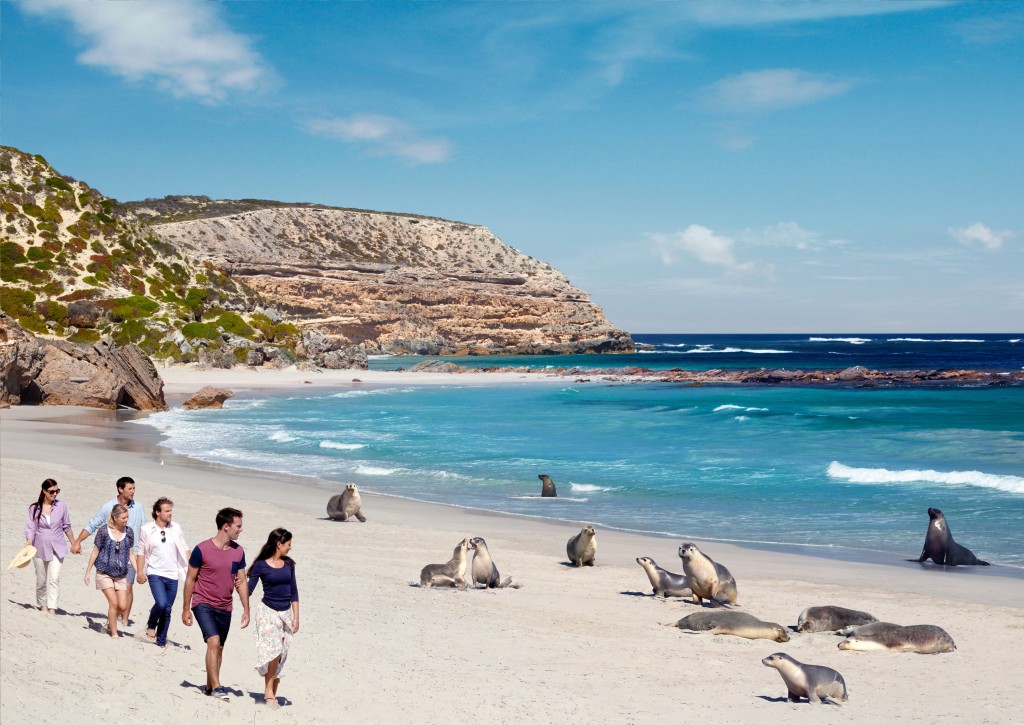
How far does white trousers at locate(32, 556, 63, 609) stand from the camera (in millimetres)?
7309

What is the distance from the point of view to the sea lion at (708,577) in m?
9.59

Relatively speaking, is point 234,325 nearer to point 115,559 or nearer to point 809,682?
point 115,559

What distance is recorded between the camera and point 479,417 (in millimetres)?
35250

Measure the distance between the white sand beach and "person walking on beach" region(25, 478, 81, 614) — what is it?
7.2 inches

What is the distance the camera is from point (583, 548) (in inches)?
445

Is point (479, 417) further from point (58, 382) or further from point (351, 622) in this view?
point (351, 622)

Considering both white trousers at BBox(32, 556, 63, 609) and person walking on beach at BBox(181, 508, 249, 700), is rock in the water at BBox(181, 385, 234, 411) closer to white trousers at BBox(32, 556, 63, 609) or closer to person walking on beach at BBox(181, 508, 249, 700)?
white trousers at BBox(32, 556, 63, 609)

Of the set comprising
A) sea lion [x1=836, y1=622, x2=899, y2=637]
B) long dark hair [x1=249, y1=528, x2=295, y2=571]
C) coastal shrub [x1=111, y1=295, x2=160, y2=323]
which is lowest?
sea lion [x1=836, y1=622, x2=899, y2=637]

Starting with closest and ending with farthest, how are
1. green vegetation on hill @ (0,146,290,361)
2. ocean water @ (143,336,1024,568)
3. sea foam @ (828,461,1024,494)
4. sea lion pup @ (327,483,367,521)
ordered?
sea lion pup @ (327,483,367,521) → ocean water @ (143,336,1024,568) → sea foam @ (828,461,1024,494) → green vegetation on hill @ (0,146,290,361)

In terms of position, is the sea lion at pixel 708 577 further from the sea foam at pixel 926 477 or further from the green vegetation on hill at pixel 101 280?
the green vegetation on hill at pixel 101 280

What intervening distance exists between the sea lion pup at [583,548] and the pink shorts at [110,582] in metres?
5.61

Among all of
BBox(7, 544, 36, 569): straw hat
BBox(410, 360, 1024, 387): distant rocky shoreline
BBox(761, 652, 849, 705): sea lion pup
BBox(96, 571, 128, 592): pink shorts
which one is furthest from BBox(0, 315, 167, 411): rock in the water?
BBox(410, 360, 1024, 387): distant rocky shoreline

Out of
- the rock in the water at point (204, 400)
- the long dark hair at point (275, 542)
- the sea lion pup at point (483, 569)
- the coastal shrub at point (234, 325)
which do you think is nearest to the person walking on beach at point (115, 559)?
the long dark hair at point (275, 542)

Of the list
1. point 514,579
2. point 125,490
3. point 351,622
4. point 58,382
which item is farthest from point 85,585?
point 58,382
